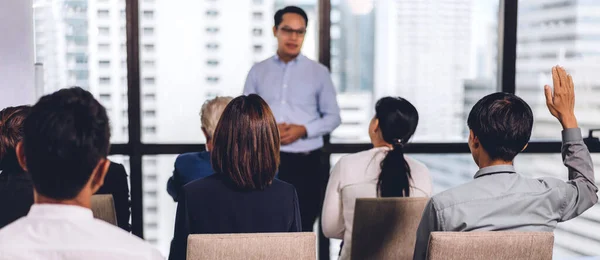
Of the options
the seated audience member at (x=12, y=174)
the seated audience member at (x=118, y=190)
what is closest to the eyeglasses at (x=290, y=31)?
the seated audience member at (x=118, y=190)

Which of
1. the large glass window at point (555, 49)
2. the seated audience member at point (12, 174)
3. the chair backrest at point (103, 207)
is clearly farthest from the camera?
the large glass window at point (555, 49)

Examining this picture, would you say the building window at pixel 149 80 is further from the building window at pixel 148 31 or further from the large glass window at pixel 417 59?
the large glass window at pixel 417 59

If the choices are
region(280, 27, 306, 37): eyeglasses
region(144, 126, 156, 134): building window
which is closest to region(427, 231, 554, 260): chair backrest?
region(280, 27, 306, 37): eyeglasses

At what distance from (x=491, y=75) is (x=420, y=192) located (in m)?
2.09

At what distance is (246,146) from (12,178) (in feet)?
2.79

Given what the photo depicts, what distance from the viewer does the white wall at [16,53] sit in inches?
153

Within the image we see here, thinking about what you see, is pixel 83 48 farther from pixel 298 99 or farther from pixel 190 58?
A: pixel 298 99

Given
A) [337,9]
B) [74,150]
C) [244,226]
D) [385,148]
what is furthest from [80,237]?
[337,9]

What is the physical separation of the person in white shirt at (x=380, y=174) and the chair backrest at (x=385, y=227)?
13 centimetres

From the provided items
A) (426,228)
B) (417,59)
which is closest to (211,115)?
(426,228)

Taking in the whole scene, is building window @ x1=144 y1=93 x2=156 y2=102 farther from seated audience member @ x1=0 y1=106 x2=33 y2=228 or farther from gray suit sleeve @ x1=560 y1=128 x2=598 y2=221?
gray suit sleeve @ x1=560 y1=128 x2=598 y2=221

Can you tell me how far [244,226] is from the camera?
204cm

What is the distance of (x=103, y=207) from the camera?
7.54 ft

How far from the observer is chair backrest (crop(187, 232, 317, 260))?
165 centimetres
